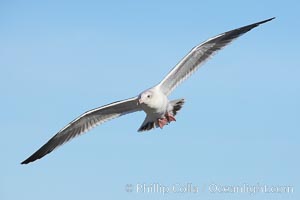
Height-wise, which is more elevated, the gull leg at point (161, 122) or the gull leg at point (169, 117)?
the gull leg at point (169, 117)

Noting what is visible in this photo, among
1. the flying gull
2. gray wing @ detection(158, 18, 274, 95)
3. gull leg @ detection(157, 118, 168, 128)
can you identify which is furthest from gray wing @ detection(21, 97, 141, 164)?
gray wing @ detection(158, 18, 274, 95)

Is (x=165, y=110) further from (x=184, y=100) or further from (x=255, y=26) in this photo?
(x=255, y=26)

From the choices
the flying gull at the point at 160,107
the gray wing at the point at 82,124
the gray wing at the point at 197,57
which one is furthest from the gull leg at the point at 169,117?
the gray wing at the point at 82,124

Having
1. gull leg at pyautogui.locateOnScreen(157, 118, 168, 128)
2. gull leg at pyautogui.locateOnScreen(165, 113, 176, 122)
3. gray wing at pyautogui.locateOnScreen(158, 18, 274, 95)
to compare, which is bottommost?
gull leg at pyautogui.locateOnScreen(157, 118, 168, 128)

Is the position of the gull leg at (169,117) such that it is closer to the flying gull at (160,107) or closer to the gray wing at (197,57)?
the flying gull at (160,107)

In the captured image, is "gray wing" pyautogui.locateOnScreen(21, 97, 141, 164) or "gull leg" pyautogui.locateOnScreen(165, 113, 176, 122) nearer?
"gull leg" pyautogui.locateOnScreen(165, 113, 176, 122)

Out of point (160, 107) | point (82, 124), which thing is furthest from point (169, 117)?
point (82, 124)

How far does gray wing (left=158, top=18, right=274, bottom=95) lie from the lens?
8.84m

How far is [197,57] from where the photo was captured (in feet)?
29.6

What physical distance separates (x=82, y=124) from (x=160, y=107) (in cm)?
161

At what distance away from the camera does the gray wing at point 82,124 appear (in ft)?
29.8

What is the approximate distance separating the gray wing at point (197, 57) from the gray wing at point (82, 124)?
74 cm

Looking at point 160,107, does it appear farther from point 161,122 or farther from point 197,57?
point 197,57

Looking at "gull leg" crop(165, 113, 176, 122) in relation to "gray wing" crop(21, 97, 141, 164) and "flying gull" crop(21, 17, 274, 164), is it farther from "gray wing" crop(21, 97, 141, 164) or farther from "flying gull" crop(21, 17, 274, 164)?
"gray wing" crop(21, 97, 141, 164)
